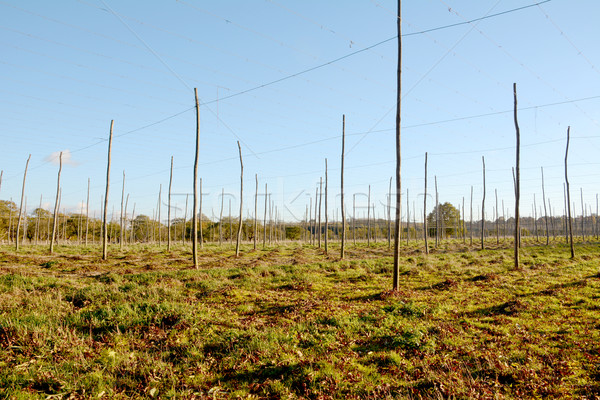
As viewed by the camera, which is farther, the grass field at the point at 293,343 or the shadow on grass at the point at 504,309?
the shadow on grass at the point at 504,309

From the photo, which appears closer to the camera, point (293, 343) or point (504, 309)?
point (293, 343)

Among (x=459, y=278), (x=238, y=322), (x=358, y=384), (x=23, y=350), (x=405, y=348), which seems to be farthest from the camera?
(x=459, y=278)

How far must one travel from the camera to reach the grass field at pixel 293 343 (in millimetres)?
4855

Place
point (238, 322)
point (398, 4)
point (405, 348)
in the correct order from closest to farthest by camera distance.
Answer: point (405, 348)
point (238, 322)
point (398, 4)

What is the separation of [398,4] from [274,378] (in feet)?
44.8

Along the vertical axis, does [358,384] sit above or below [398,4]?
below

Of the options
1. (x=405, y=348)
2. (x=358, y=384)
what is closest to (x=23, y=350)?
(x=358, y=384)

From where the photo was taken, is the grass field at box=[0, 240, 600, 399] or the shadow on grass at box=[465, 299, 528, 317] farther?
the shadow on grass at box=[465, 299, 528, 317]

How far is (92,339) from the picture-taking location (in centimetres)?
642

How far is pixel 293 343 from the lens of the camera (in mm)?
6516

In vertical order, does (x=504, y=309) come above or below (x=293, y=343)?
above

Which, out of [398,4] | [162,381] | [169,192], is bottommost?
[162,381]

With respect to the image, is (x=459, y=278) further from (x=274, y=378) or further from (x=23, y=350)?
(x=23, y=350)

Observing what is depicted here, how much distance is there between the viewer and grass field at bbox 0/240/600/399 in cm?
486
